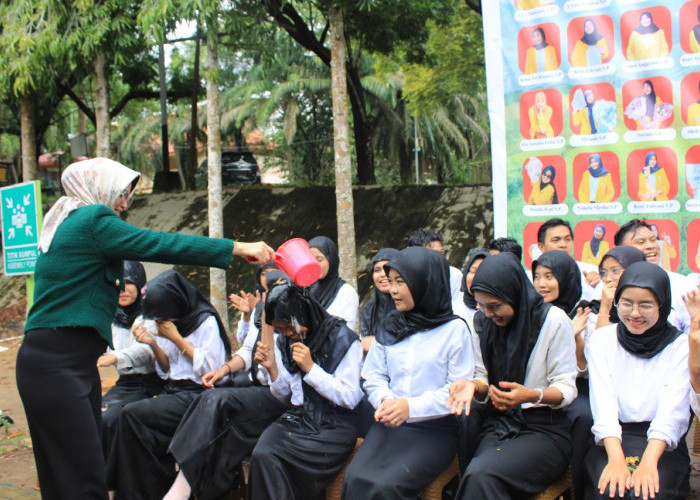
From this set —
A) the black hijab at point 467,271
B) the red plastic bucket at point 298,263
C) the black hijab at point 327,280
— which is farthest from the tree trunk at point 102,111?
the red plastic bucket at point 298,263

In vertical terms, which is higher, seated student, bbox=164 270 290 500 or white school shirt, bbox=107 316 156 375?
white school shirt, bbox=107 316 156 375

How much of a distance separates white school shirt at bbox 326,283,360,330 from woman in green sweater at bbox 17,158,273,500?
1621 millimetres

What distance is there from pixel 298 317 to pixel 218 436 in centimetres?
79

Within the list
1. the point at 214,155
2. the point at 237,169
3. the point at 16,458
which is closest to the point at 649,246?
the point at 16,458

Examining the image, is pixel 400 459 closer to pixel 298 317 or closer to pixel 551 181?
pixel 298 317

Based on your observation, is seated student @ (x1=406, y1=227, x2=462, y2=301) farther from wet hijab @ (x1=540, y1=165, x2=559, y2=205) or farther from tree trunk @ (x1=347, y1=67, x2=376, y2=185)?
tree trunk @ (x1=347, y1=67, x2=376, y2=185)

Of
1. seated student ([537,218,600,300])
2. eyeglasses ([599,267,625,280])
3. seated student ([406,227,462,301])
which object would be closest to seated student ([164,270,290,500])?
seated student ([406,227,462,301])

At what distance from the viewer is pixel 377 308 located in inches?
162

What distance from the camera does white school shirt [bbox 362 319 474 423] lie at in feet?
9.91

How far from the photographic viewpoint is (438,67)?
1166cm

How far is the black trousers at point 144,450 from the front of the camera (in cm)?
371

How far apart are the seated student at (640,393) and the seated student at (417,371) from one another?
61 centimetres

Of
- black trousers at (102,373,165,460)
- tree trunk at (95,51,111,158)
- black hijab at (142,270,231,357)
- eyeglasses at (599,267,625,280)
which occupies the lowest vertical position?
black trousers at (102,373,165,460)

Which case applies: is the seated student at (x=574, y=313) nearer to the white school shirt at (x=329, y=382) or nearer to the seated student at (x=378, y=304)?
the seated student at (x=378, y=304)
